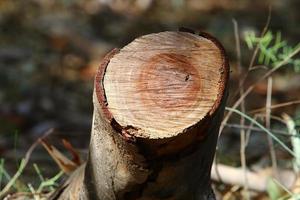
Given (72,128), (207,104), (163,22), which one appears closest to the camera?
(207,104)

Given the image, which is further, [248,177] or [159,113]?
[248,177]

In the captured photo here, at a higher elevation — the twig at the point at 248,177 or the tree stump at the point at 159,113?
the tree stump at the point at 159,113

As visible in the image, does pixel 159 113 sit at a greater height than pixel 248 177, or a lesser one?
greater

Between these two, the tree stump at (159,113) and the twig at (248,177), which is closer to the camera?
the tree stump at (159,113)

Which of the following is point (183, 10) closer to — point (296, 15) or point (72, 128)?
point (296, 15)

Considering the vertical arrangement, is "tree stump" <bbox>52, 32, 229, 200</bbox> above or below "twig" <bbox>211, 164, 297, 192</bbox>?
above

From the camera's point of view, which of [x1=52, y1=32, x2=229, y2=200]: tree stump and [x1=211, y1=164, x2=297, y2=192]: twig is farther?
[x1=211, y1=164, x2=297, y2=192]: twig

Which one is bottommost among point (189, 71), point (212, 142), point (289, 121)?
point (289, 121)

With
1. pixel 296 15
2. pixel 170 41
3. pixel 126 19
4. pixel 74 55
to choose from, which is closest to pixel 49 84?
pixel 74 55
